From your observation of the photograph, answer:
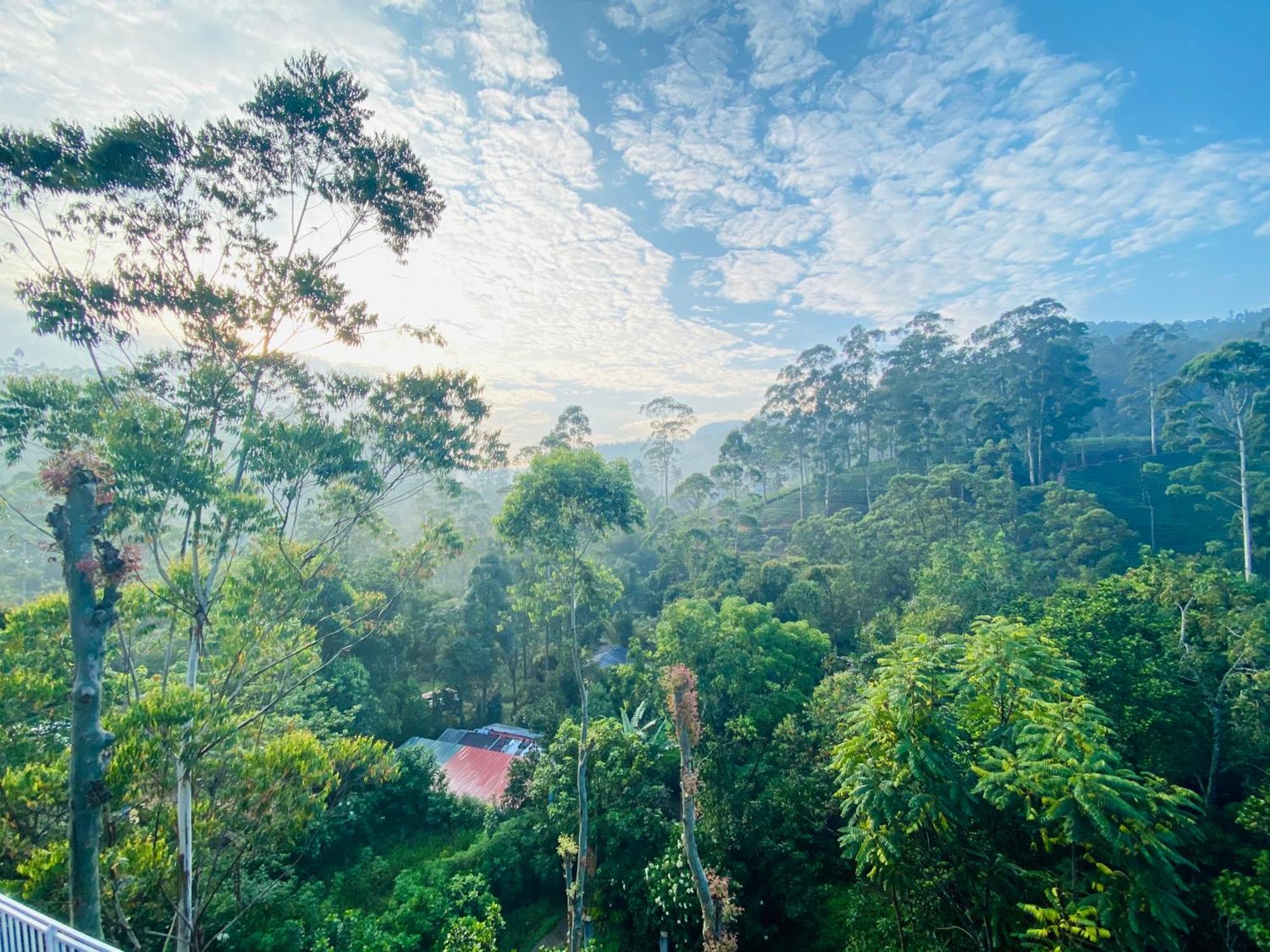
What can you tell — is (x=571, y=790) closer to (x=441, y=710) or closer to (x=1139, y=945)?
(x=1139, y=945)

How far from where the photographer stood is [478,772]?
51.2 feet

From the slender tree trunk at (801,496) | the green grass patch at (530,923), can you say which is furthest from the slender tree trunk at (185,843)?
the slender tree trunk at (801,496)

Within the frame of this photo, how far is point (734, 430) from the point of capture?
40219 millimetres

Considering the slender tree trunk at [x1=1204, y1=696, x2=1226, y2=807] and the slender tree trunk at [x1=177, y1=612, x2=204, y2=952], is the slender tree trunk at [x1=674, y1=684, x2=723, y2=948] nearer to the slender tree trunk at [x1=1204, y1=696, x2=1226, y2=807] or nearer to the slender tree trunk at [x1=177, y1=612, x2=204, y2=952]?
the slender tree trunk at [x1=177, y1=612, x2=204, y2=952]

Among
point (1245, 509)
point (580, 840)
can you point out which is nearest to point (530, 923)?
point (580, 840)

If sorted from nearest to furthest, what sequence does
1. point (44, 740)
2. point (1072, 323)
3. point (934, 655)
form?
point (934, 655), point (44, 740), point (1072, 323)

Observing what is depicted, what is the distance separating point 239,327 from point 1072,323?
4328cm

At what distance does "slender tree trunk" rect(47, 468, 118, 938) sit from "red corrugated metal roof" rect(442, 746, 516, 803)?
31.8 ft

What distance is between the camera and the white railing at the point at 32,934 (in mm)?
2848

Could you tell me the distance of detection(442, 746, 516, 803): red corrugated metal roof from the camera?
47.8ft

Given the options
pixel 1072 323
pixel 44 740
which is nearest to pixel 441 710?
pixel 44 740

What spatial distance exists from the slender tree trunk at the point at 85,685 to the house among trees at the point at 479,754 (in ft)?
30.4

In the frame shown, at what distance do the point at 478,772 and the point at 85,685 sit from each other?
12.2m

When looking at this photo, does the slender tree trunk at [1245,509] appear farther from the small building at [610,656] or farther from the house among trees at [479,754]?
the house among trees at [479,754]
